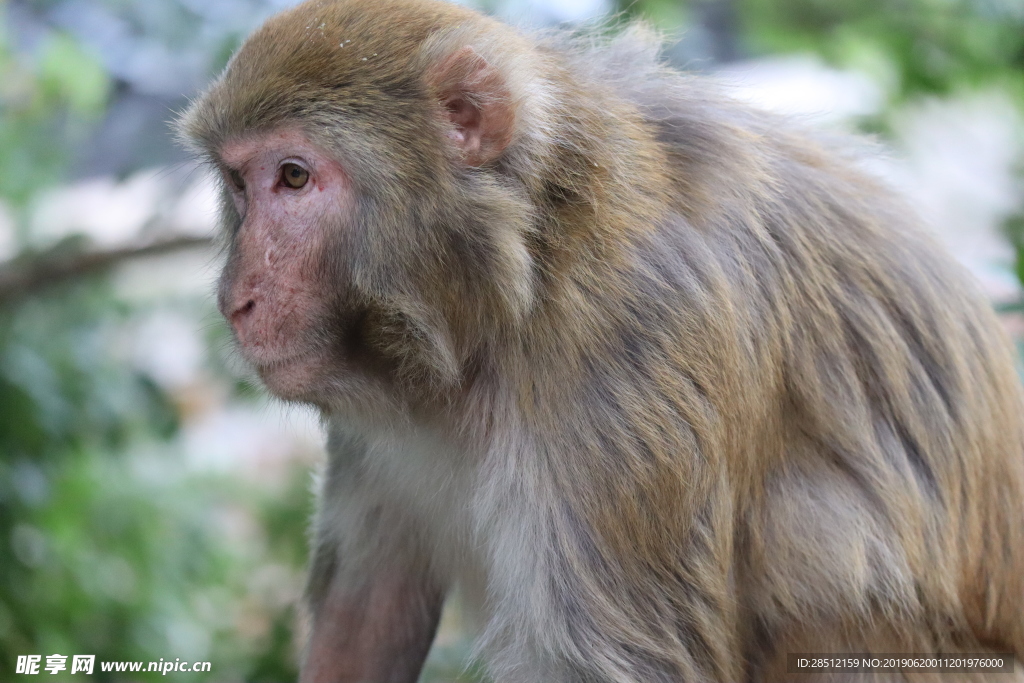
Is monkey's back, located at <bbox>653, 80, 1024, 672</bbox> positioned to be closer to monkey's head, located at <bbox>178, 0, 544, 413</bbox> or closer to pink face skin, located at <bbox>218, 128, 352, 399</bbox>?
monkey's head, located at <bbox>178, 0, 544, 413</bbox>

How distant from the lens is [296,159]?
2477 millimetres

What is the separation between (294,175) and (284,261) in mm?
222

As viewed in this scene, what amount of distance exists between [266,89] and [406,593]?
5.46ft

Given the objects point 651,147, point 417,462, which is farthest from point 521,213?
point 417,462

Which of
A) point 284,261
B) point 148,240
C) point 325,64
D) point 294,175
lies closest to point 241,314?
point 284,261

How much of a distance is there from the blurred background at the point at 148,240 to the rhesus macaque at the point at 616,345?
3.97ft

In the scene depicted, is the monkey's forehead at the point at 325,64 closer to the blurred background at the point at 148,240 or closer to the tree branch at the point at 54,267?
the blurred background at the point at 148,240

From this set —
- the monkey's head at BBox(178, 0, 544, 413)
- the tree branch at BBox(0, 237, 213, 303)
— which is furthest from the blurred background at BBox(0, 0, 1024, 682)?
the monkey's head at BBox(178, 0, 544, 413)

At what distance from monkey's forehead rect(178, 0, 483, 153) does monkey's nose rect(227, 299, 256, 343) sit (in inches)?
17.6

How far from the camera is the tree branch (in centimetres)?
468

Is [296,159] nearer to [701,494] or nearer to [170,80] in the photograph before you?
[701,494]

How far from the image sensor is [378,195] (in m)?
2.43

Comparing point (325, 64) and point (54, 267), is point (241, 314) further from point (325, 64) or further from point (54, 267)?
point (54, 267)

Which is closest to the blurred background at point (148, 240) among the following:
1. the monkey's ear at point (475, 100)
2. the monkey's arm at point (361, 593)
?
the monkey's arm at point (361, 593)
